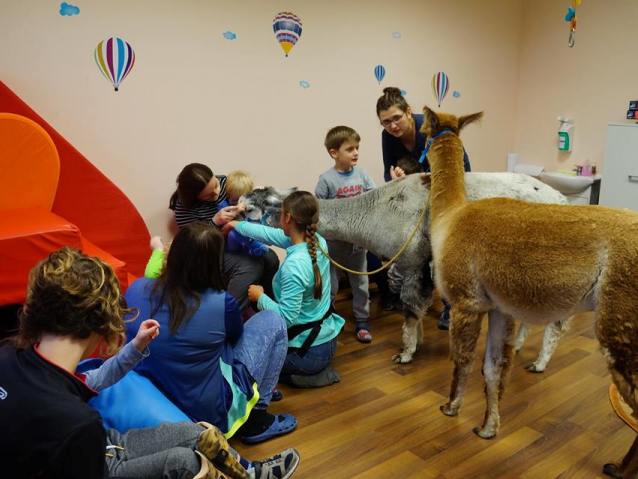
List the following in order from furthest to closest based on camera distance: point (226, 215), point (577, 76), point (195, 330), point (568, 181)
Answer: point (577, 76) < point (568, 181) < point (226, 215) < point (195, 330)

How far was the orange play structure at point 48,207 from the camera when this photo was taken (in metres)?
2.37

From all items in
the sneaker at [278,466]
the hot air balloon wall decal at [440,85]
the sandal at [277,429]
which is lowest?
the sandal at [277,429]

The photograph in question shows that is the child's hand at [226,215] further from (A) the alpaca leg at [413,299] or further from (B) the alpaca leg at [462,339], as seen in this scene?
(B) the alpaca leg at [462,339]

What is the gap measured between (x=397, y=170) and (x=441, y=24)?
231cm

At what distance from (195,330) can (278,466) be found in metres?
0.66

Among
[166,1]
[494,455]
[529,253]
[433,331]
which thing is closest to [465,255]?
[529,253]

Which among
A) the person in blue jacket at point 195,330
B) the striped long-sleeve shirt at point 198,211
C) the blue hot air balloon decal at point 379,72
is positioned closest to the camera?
the person in blue jacket at point 195,330

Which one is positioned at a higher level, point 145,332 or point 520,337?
point 145,332

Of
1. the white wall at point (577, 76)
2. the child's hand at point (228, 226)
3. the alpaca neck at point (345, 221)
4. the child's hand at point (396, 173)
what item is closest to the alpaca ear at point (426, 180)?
the child's hand at point (396, 173)

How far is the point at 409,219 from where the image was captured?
3250 millimetres

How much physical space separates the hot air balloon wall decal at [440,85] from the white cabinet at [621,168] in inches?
63.1

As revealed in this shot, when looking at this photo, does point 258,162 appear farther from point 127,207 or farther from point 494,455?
point 494,455

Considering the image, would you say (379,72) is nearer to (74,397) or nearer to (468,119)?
(468,119)

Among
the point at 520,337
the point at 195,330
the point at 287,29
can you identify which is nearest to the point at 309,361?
the point at 195,330
